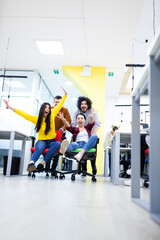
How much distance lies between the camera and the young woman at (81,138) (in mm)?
3043

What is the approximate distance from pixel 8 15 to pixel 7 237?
4.38m

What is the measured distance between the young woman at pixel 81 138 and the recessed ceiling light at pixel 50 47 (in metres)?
2.28

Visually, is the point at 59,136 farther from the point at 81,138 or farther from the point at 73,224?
the point at 73,224

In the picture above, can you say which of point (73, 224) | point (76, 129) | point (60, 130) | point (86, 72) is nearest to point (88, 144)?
point (76, 129)

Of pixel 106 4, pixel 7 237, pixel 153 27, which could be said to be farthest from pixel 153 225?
pixel 153 27

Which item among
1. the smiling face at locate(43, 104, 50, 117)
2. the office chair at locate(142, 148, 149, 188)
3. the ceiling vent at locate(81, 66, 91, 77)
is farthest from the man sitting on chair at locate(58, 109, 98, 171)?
the ceiling vent at locate(81, 66, 91, 77)

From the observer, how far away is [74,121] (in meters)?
3.63

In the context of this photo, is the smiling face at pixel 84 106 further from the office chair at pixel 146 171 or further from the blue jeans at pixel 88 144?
the office chair at pixel 146 171

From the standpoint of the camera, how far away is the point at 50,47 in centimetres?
526

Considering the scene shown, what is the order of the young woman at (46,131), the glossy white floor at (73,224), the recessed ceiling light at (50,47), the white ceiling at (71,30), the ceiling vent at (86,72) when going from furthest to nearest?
the ceiling vent at (86,72) → the recessed ceiling light at (50,47) → the white ceiling at (71,30) → the young woman at (46,131) → the glossy white floor at (73,224)

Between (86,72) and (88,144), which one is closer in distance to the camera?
(88,144)

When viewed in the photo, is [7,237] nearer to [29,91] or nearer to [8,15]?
[8,15]

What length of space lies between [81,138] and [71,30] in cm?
241

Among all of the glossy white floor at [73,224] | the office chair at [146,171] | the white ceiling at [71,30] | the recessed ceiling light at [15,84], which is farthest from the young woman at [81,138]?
the recessed ceiling light at [15,84]
